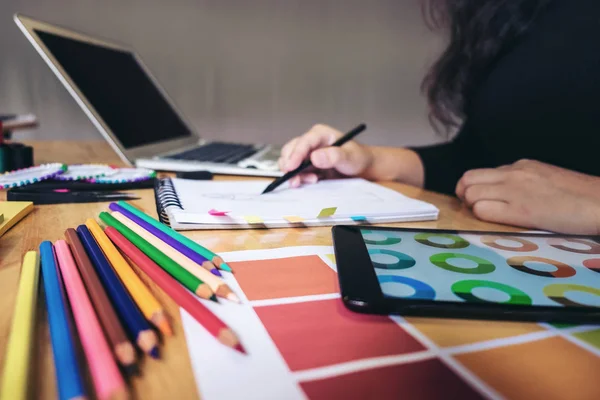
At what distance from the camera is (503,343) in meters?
0.22

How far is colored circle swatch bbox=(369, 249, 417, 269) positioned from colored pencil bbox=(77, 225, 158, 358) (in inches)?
5.8

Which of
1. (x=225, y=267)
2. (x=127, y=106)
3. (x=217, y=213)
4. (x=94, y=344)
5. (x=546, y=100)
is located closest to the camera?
(x=94, y=344)

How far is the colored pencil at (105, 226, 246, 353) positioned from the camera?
0.20m

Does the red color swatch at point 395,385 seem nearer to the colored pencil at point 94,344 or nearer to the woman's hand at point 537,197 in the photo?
the colored pencil at point 94,344

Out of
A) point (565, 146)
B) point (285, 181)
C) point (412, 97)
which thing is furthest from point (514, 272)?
point (412, 97)

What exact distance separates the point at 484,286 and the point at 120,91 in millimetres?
686

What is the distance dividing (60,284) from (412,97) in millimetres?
1724

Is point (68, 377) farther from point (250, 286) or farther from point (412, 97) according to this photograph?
point (412, 97)

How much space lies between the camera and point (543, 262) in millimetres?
312

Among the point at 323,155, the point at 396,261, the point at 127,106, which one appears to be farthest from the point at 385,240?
the point at 127,106

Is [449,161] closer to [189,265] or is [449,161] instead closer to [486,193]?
[486,193]

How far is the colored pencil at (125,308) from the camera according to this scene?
7.3 inches

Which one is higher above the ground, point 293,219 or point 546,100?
point 546,100

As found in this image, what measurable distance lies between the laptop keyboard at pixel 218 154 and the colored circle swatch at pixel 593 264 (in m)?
0.49
